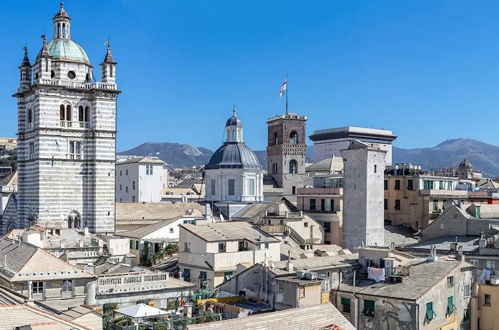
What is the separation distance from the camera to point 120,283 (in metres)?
36.6

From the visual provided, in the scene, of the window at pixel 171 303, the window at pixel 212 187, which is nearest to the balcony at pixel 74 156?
the window at pixel 212 187

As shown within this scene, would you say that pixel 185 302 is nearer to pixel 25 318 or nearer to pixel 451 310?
pixel 25 318

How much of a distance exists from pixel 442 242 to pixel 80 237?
2945 cm

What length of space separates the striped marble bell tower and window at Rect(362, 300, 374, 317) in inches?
1437

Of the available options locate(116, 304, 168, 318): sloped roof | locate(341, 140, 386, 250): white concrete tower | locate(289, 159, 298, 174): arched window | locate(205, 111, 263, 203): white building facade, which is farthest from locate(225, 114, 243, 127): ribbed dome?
locate(116, 304, 168, 318): sloped roof

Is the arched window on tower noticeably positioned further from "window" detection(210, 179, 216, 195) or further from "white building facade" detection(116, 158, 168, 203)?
"white building facade" detection(116, 158, 168, 203)

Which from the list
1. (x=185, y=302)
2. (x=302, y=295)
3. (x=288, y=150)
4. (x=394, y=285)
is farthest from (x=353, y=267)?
(x=288, y=150)

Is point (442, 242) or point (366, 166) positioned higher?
point (366, 166)

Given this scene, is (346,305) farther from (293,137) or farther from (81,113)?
(293,137)

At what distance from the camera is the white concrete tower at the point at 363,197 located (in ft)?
216

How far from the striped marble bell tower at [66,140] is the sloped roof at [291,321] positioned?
41471 millimetres

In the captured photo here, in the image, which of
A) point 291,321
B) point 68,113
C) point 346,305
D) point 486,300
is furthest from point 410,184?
point 291,321

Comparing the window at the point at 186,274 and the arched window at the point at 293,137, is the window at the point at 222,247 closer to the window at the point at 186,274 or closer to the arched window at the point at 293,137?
the window at the point at 186,274

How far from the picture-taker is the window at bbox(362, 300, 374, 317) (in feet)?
125
